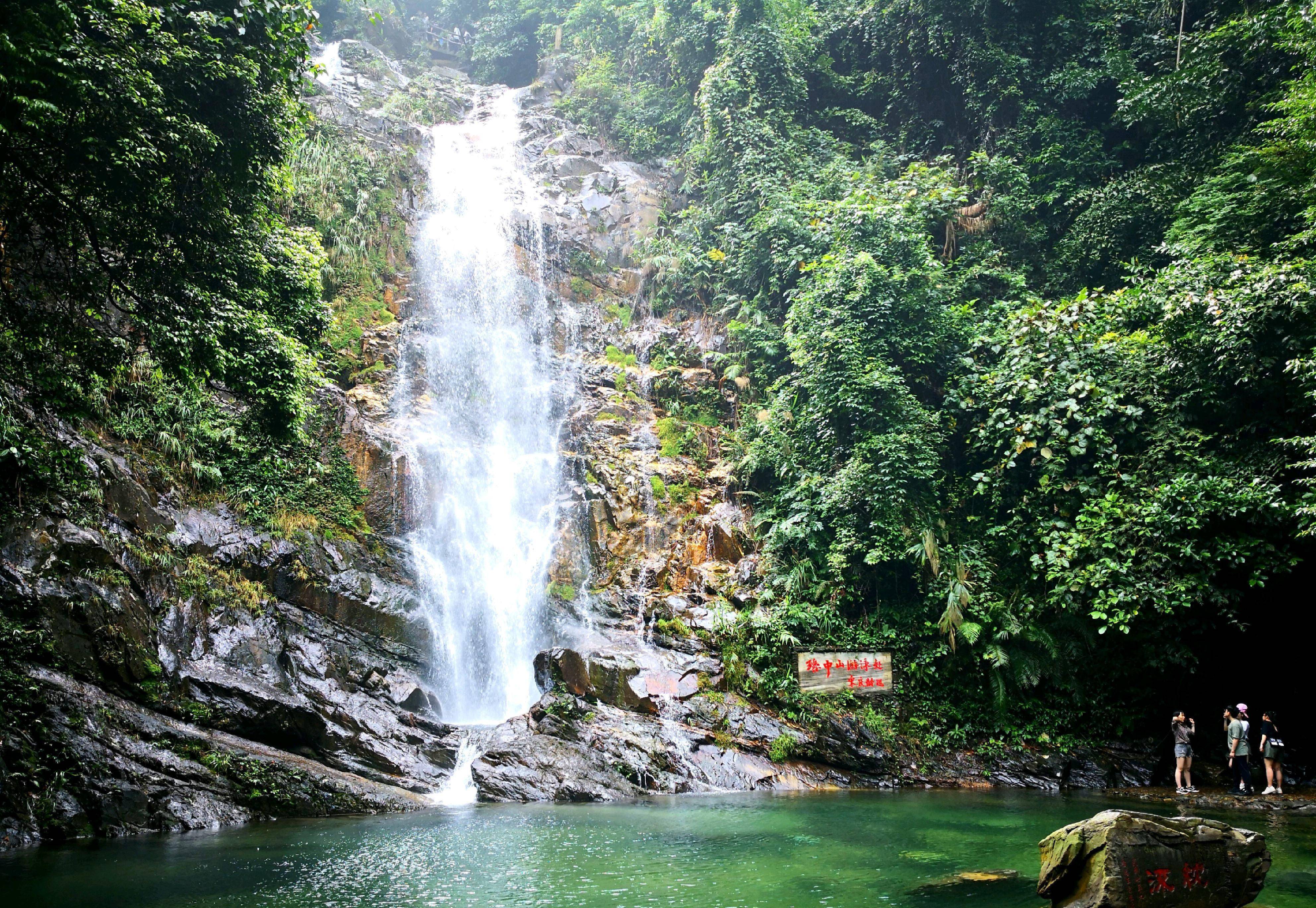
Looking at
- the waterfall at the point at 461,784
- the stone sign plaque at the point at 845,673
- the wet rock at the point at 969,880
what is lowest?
the waterfall at the point at 461,784

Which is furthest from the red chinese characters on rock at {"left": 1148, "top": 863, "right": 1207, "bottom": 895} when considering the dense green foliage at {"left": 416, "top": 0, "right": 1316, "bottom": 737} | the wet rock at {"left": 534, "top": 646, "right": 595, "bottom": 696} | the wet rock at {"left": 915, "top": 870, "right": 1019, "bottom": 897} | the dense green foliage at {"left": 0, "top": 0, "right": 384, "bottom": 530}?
the wet rock at {"left": 534, "top": 646, "right": 595, "bottom": 696}

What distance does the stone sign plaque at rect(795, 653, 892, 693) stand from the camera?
538 inches

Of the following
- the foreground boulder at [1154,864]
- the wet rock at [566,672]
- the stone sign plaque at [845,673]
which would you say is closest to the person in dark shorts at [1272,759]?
the stone sign plaque at [845,673]

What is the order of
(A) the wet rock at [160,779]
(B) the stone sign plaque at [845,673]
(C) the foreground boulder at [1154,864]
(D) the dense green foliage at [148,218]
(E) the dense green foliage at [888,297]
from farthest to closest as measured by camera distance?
1. (B) the stone sign plaque at [845,673]
2. (A) the wet rock at [160,779]
3. (E) the dense green foliage at [888,297]
4. (D) the dense green foliage at [148,218]
5. (C) the foreground boulder at [1154,864]

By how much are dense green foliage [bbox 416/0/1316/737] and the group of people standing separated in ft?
3.51

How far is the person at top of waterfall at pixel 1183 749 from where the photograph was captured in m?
11.5

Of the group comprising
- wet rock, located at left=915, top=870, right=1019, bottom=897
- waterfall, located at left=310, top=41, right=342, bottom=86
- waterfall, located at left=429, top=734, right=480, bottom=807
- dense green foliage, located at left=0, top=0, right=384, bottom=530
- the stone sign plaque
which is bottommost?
waterfall, located at left=429, top=734, right=480, bottom=807

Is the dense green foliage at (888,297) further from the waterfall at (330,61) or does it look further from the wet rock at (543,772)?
the waterfall at (330,61)

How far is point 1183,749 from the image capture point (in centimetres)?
1149

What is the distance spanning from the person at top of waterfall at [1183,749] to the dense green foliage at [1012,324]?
1012mm

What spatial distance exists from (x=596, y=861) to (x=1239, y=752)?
10.1m

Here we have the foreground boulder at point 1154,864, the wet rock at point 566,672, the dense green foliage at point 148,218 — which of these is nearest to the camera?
the foreground boulder at point 1154,864

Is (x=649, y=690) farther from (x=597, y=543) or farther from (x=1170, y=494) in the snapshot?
(x=1170, y=494)

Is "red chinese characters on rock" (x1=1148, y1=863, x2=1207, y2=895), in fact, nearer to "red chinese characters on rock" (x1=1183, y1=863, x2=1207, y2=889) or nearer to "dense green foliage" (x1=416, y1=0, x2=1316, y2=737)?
"red chinese characters on rock" (x1=1183, y1=863, x2=1207, y2=889)
